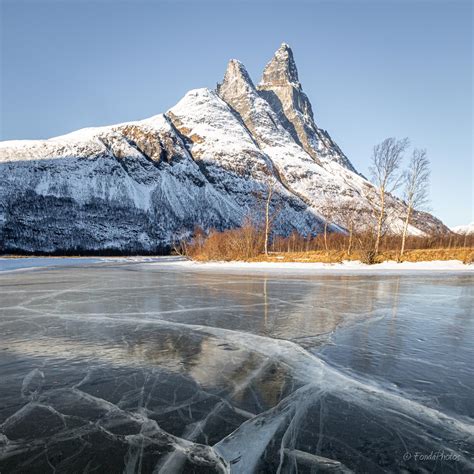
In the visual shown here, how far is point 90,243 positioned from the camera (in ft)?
395

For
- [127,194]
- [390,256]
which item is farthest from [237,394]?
[127,194]

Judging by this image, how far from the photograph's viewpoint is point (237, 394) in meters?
3.48

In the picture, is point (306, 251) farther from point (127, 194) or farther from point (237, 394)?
point (127, 194)

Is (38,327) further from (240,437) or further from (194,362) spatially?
(240,437)

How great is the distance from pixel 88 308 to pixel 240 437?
727 centimetres

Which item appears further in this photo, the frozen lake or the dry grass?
the dry grass

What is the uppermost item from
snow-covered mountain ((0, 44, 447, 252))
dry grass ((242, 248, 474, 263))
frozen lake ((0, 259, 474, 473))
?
snow-covered mountain ((0, 44, 447, 252))

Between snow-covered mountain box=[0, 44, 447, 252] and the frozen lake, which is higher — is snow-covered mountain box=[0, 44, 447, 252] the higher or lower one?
the higher one

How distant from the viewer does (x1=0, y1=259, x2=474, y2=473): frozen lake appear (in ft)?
7.98

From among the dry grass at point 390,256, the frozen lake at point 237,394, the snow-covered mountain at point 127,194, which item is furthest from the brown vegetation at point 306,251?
the snow-covered mountain at point 127,194

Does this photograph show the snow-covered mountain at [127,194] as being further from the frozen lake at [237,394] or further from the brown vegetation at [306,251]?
the frozen lake at [237,394]

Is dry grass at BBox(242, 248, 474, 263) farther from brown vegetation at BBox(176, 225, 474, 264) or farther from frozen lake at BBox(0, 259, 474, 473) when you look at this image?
frozen lake at BBox(0, 259, 474, 473)

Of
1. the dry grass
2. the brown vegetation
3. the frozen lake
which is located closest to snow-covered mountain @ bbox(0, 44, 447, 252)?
the brown vegetation

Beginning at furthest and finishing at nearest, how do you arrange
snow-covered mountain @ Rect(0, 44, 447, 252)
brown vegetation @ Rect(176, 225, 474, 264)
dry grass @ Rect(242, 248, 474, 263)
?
snow-covered mountain @ Rect(0, 44, 447, 252) < brown vegetation @ Rect(176, 225, 474, 264) < dry grass @ Rect(242, 248, 474, 263)
